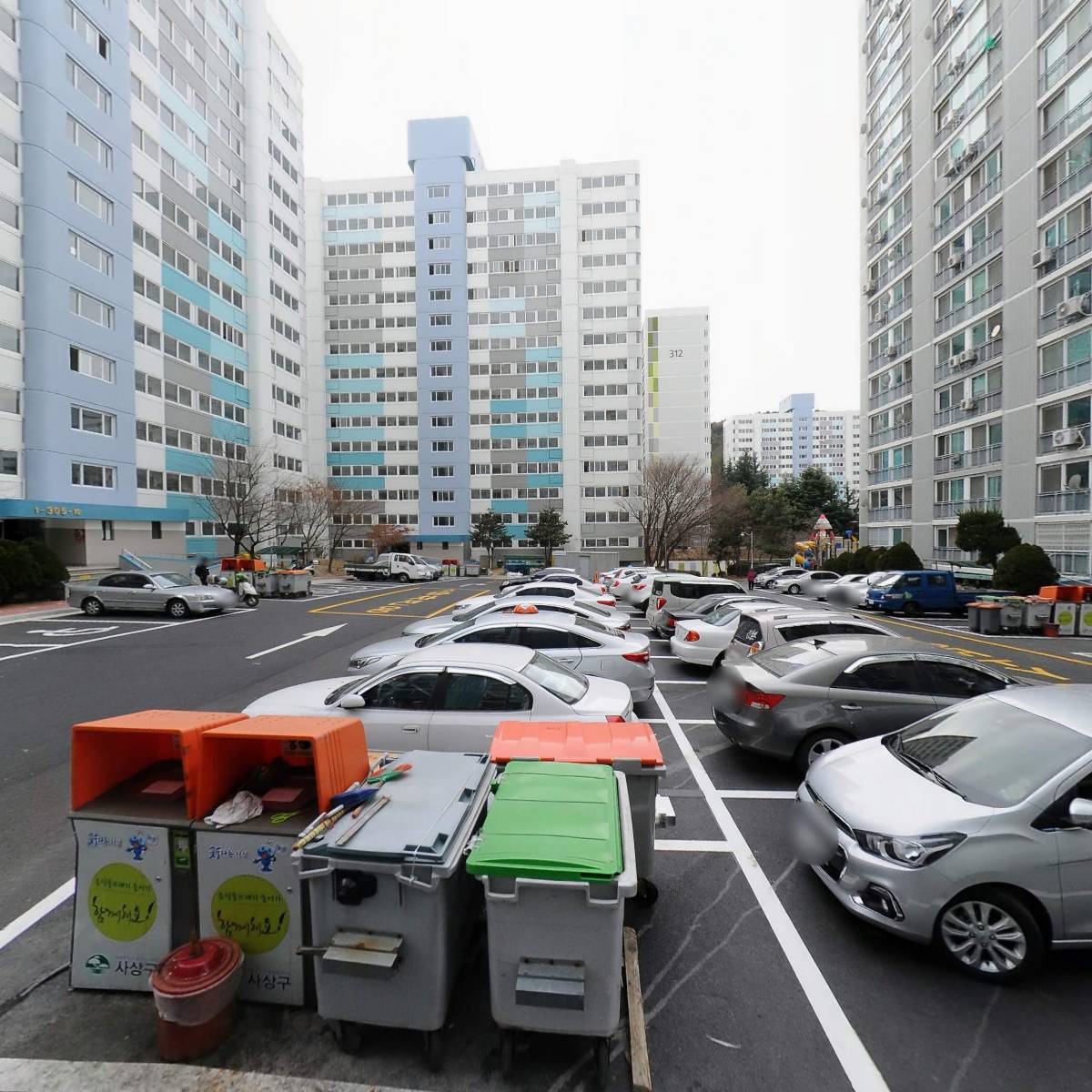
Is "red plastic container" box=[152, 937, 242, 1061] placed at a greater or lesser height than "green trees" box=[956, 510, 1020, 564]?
lesser

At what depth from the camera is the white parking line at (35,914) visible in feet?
12.6

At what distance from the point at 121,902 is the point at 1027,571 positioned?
27.2m

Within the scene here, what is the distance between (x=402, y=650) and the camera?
9172mm

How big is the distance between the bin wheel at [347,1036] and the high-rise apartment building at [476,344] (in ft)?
191

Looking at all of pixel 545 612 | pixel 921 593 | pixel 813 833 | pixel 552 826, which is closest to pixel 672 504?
pixel 921 593

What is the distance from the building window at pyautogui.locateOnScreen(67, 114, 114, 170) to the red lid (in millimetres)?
40756

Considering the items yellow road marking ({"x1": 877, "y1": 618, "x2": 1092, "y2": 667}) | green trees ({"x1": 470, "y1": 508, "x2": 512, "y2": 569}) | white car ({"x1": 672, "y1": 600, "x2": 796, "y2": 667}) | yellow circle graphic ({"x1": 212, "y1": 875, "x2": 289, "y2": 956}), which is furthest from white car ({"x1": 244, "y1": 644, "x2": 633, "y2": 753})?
green trees ({"x1": 470, "y1": 508, "x2": 512, "y2": 569})

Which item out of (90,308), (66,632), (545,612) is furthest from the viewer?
(90,308)

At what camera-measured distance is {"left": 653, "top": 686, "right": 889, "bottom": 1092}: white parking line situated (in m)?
2.92

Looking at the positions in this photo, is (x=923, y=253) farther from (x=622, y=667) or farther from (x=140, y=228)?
(x=140, y=228)

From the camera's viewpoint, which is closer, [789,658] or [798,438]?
[789,658]

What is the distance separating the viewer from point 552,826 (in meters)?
2.92

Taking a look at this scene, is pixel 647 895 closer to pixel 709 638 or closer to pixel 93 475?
pixel 709 638

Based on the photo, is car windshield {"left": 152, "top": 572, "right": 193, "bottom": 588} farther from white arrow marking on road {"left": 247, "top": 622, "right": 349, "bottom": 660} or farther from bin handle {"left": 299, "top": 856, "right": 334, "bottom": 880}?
bin handle {"left": 299, "top": 856, "right": 334, "bottom": 880}
